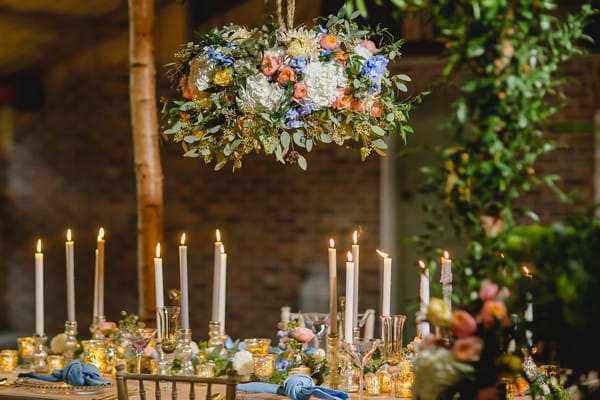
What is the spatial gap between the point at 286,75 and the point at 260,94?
0.09 meters

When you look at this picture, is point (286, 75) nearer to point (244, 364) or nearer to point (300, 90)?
point (300, 90)

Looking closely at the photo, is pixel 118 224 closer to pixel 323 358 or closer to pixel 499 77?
pixel 323 358

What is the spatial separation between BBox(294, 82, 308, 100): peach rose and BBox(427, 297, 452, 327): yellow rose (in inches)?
31.8

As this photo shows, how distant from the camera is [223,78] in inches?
102

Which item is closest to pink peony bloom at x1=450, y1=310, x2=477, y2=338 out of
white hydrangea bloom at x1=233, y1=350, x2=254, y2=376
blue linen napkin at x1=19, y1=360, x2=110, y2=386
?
white hydrangea bloom at x1=233, y1=350, x2=254, y2=376

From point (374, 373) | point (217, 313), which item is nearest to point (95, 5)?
point (217, 313)

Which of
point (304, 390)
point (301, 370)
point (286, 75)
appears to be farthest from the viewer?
point (301, 370)

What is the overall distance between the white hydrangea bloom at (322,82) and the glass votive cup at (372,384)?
3.02ft

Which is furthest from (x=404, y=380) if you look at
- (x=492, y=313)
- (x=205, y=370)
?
(x=492, y=313)

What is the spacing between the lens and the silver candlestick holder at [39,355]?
3379 millimetres

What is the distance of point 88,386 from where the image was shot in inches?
117

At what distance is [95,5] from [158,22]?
1.94 ft

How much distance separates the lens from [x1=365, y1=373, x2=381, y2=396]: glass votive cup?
9.62 feet

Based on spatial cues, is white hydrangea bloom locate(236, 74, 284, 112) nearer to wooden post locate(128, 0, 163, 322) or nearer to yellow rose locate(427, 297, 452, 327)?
yellow rose locate(427, 297, 452, 327)
